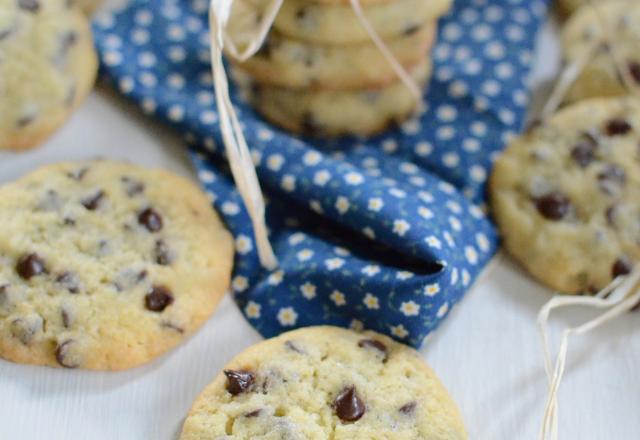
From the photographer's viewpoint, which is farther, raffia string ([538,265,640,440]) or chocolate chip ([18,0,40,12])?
chocolate chip ([18,0,40,12])

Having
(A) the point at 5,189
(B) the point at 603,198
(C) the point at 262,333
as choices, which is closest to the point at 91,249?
(A) the point at 5,189

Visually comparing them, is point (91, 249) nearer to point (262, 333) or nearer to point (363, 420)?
point (262, 333)

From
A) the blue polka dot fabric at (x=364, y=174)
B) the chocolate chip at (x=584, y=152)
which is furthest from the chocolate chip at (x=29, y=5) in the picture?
the chocolate chip at (x=584, y=152)

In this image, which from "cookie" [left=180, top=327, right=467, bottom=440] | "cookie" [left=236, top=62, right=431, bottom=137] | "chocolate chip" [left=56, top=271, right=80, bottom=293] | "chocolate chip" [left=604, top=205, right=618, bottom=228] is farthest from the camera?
"cookie" [left=236, top=62, right=431, bottom=137]

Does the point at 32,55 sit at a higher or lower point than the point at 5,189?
higher

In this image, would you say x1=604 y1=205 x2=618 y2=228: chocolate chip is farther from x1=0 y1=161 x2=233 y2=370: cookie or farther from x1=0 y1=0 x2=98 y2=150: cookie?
x1=0 y1=0 x2=98 y2=150: cookie

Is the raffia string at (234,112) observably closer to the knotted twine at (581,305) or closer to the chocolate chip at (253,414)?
the chocolate chip at (253,414)

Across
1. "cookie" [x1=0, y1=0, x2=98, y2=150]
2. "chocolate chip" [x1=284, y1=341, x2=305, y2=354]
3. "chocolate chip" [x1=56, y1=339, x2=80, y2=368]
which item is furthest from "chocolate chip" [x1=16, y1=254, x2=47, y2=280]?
"chocolate chip" [x1=284, y1=341, x2=305, y2=354]

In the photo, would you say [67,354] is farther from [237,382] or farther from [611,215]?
[611,215]
